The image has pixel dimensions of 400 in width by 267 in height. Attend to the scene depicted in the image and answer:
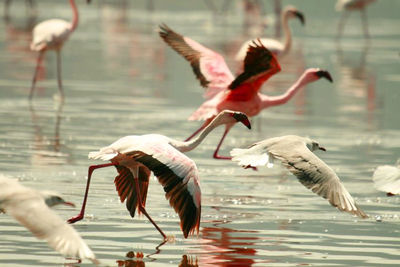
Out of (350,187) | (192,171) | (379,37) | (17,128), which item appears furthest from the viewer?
(379,37)

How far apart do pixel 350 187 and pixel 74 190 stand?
2673 millimetres

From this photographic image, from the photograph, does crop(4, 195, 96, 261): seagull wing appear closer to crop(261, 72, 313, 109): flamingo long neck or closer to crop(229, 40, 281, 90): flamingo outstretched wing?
crop(229, 40, 281, 90): flamingo outstretched wing

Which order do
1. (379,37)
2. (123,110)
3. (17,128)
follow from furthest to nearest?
(379,37) → (123,110) → (17,128)

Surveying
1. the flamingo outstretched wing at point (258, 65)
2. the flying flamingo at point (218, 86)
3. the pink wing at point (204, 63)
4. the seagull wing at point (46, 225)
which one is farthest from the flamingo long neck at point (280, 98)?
the seagull wing at point (46, 225)

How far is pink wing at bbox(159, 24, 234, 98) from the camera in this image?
12.5 metres

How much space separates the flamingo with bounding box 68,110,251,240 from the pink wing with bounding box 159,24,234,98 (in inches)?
150

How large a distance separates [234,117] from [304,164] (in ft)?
2.95

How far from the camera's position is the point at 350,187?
10.6 m

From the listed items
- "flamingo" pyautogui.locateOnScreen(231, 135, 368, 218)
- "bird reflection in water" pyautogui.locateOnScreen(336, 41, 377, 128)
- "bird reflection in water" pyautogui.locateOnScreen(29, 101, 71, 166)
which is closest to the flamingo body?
"bird reflection in water" pyautogui.locateOnScreen(29, 101, 71, 166)

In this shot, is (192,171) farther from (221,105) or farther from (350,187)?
(221,105)

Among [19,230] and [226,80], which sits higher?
[226,80]

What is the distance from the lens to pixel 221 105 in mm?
12273

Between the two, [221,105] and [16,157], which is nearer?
[16,157]

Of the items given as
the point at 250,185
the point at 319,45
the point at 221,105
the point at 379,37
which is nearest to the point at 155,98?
the point at 221,105
